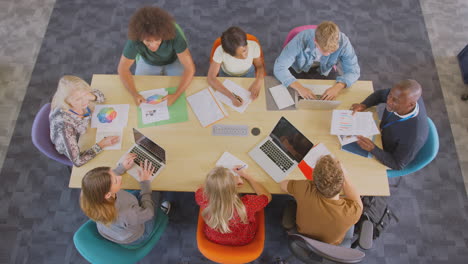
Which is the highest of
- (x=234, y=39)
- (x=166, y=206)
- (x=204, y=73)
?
(x=234, y=39)

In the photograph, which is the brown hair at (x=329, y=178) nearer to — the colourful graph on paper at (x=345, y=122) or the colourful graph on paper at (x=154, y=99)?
the colourful graph on paper at (x=345, y=122)

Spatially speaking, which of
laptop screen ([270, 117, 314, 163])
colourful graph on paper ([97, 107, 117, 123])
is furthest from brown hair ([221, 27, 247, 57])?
colourful graph on paper ([97, 107, 117, 123])

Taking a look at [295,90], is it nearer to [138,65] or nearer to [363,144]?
[363,144]

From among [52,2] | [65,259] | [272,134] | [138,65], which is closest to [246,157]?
[272,134]

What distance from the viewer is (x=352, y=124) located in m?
2.15

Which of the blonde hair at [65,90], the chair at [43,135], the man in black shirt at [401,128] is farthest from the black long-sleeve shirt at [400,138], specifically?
the chair at [43,135]

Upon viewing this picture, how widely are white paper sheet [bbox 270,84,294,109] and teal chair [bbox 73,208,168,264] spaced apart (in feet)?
4.60

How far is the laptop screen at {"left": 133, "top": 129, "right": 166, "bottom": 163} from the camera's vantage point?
6.86 feet

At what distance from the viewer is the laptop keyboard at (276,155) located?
6.84 feet

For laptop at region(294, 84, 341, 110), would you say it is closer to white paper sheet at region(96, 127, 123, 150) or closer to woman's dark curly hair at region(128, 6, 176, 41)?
woman's dark curly hair at region(128, 6, 176, 41)

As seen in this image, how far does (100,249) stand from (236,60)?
1678 millimetres

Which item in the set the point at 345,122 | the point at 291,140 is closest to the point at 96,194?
the point at 291,140

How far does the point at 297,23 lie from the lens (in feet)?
12.2

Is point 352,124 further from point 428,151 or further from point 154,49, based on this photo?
point 154,49
